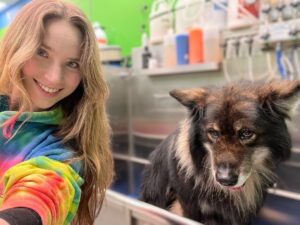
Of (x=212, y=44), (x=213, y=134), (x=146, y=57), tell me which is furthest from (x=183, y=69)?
(x=213, y=134)

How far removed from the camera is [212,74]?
2209 millimetres

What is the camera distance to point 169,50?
2494 mm

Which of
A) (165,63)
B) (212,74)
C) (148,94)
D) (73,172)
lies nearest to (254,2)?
(212,74)

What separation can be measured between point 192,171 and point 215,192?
11 centimetres

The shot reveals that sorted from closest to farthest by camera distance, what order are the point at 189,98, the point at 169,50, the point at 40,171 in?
the point at 40,171, the point at 189,98, the point at 169,50

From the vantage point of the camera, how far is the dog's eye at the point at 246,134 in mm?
982

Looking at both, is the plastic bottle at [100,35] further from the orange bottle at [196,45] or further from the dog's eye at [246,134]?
the dog's eye at [246,134]

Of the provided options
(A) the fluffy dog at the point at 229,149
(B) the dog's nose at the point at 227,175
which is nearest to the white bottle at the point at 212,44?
(A) the fluffy dog at the point at 229,149

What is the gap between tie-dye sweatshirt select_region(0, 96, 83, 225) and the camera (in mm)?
599

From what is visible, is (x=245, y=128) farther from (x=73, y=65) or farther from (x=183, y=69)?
(x=183, y=69)

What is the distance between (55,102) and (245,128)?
58 cm

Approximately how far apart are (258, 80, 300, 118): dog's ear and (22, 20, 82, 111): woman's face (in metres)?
0.58

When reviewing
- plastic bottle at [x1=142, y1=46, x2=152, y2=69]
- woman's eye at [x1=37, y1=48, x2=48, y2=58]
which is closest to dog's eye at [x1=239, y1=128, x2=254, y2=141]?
woman's eye at [x1=37, y1=48, x2=48, y2=58]

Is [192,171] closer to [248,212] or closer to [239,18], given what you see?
[248,212]
